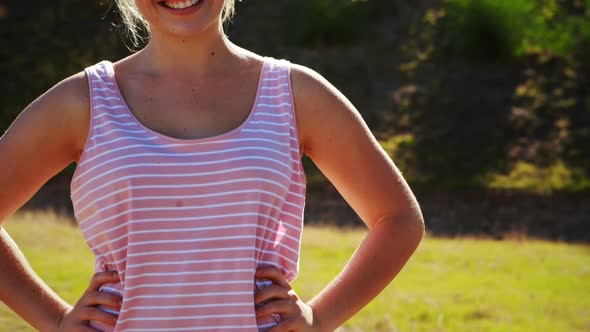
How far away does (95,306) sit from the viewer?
60.8 inches

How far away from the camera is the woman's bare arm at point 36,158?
1.53 meters

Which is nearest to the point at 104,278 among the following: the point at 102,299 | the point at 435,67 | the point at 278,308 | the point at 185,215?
the point at 102,299

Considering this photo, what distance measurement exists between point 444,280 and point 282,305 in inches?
189

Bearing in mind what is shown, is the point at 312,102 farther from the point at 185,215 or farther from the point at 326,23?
the point at 326,23

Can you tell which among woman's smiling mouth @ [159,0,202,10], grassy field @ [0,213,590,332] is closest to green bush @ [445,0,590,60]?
grassy field @ [0,213,590,332]

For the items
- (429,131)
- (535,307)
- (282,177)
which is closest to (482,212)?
(429,131)

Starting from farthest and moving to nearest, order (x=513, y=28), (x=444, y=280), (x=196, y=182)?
(x=513, y=28) < (x=444, y=280) < (x=196, y=182)

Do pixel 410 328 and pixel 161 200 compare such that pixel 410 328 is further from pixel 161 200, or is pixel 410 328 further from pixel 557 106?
pixel 557 106

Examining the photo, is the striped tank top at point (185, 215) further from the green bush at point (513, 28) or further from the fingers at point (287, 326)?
the green bush at point (513, 28)

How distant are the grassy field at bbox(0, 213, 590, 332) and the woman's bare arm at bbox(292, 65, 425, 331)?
9.88 ft

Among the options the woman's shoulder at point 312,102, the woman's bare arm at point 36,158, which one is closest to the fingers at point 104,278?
the woman's bare arm at point 36,158

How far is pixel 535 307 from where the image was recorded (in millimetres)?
5473

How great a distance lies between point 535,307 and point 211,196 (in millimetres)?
4396

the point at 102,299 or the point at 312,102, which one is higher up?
the point at 312,102
